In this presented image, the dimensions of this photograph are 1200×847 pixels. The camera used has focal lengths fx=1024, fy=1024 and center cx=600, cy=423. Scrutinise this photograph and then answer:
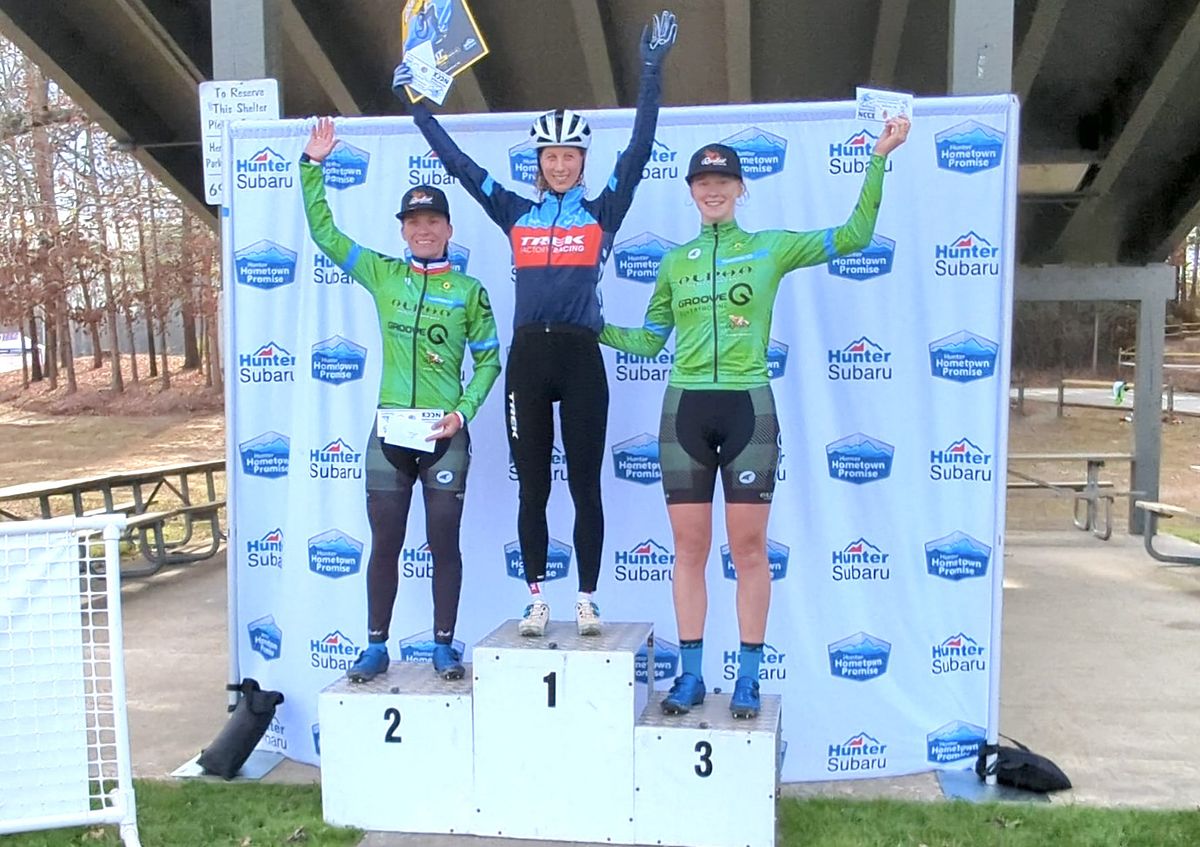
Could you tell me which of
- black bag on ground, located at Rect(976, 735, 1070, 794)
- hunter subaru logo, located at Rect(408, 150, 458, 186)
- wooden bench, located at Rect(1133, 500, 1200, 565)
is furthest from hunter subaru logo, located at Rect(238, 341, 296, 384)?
wooden bench, located at Rect(1133, 500, 1200, 565)

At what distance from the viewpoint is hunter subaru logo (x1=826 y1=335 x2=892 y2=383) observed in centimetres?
384

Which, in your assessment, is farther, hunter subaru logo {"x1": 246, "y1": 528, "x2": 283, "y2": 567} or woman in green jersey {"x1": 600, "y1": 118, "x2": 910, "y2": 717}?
hunter subaru logo {"x1": 246, "y1": 528, "x2": 283, "y2": 567}

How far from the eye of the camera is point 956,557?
381 centimetres

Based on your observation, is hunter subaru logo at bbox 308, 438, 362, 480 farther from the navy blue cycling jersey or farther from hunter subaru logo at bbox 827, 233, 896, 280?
hunter subaru logo at bbox 827, 233, 896, 280

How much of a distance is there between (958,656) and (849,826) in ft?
2.80

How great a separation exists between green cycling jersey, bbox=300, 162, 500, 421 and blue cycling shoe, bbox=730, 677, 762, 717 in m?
1.29

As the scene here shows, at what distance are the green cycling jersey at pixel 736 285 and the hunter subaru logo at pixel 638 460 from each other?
0.55 metres

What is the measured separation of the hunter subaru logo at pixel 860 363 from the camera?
384cm

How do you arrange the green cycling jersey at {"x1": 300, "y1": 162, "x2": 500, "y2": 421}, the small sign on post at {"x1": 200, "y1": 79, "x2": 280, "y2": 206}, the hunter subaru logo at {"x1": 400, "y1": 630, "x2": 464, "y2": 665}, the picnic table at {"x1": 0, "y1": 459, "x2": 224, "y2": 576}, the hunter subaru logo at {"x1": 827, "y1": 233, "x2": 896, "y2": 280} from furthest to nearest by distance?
the picnic table at {"x1": 0, "y1": 459, "x2": 224, "y2": 576}
the small sign on post at {"x1": 200, "y1": 79, "x2": 280, "y2": 206}
the hunter subaru logo at {"x1": 400, "y1": 630, "x2": 464, "y2": 665}
the hunter subaru logo at {"x1": 827, "y1": 233, "x2": 896, "y2": 280}
the green cycling jersey at {"x1": 300, "y1": 162, "x2": 500, "y2": 421}

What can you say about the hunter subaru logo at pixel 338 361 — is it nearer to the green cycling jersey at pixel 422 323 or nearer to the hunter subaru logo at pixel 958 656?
the green cycling jersey at pixel 422 323

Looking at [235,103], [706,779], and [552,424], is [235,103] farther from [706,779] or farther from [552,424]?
[706,779]

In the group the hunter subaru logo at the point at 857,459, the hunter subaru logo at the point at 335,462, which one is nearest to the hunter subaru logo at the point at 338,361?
the hunter subaru logo at the point at 335,462

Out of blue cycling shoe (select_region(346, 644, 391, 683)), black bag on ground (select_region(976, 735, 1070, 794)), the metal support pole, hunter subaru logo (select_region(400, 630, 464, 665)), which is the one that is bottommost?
black bag on ground (select_region(976, 735, 1070, 794))

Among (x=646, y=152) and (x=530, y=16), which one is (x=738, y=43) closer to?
(x=530, y=16)
